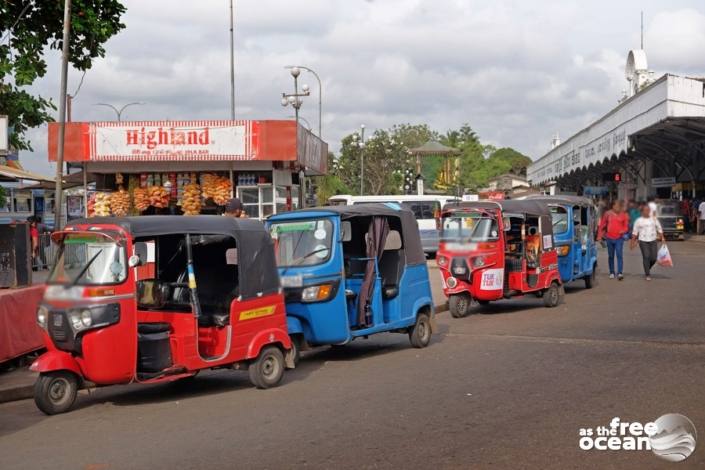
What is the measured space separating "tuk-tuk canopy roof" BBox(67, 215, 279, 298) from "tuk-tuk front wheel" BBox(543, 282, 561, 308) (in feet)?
25.9

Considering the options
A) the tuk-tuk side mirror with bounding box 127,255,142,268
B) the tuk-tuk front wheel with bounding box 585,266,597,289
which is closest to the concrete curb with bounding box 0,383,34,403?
the tuk-tuk side mirror with bounding box 127,255,142,268

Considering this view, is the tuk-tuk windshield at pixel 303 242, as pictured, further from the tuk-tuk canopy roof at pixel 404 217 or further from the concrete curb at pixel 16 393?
the concrete curb at pixel 16 393

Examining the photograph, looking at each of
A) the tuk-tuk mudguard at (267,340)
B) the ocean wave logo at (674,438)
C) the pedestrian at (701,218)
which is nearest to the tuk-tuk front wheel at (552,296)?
the tuk-tuk mudguard at (267,340)

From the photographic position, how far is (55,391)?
27.6 ft

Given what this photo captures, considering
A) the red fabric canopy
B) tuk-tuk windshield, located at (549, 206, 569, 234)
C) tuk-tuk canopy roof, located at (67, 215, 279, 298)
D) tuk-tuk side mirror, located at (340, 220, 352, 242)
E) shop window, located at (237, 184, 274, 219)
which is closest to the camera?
tuk-tuk canopy roof, located at (67, 215, 279, 298)

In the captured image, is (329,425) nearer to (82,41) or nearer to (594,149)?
(82,41)

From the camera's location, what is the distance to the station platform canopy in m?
33.0

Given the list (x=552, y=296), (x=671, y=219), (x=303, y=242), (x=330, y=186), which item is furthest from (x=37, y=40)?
(x=330, y=186)

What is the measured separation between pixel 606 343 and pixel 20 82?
8.92 m

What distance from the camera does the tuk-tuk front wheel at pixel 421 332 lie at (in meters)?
12.2

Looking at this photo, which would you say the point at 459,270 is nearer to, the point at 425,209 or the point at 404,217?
the point at 404,217

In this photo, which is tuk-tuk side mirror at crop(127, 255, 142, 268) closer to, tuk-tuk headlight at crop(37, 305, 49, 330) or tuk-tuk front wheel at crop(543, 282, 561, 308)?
tuk-tuk headlight at crop(37, 305, 49, 330)

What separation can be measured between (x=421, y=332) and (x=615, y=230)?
406 inches

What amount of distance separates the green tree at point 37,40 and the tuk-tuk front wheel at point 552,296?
8885mm
